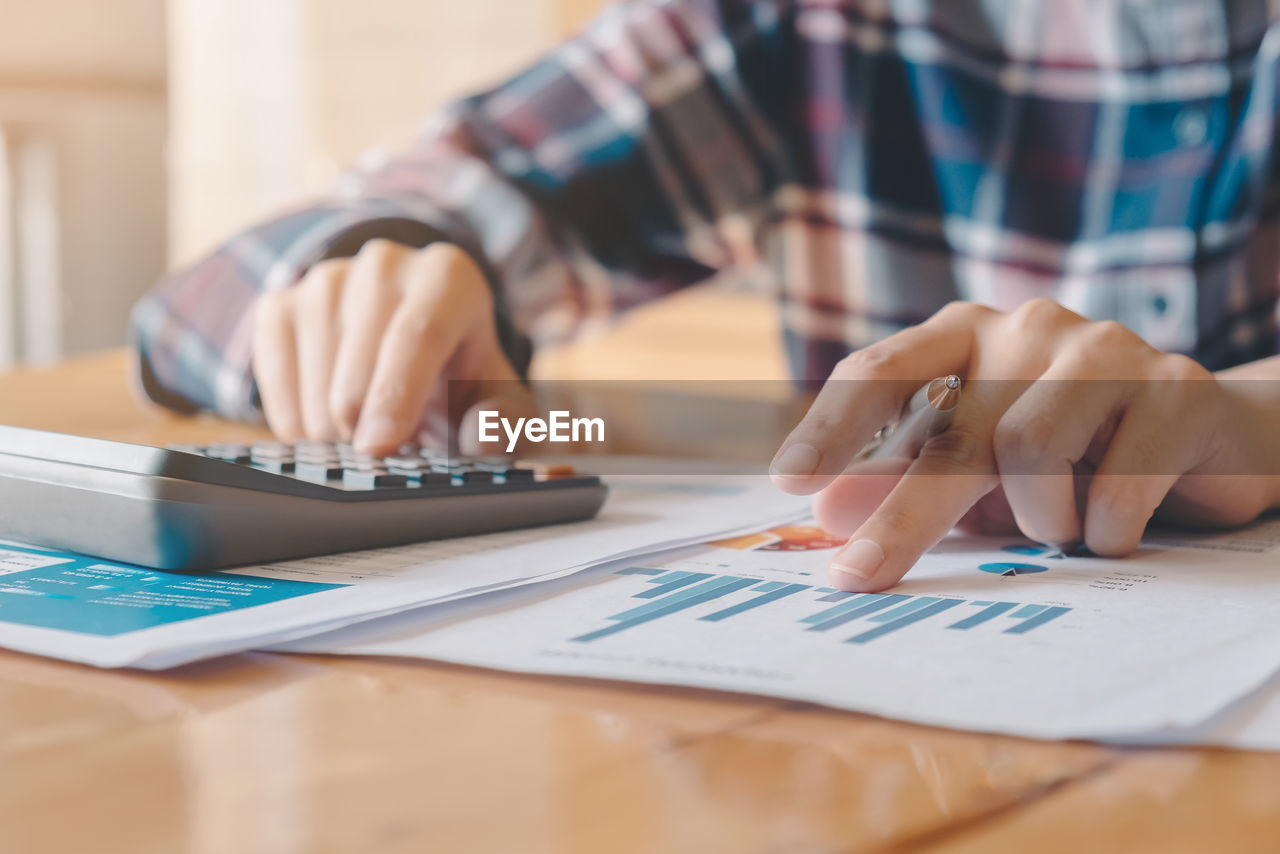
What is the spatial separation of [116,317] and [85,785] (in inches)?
76.1

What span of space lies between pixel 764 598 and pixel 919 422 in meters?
0.10

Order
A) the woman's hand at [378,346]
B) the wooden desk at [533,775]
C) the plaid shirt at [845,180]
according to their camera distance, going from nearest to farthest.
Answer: the wooden desk at [533,775] < the woman's hand at [378,346] < the plaid shirt at [845,180]

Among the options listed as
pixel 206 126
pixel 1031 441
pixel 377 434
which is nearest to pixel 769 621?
pixel 1031 441

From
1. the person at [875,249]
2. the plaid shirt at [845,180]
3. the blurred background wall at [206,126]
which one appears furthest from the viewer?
the blurred background wall at [206,126]

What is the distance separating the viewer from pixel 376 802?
0.20 metres

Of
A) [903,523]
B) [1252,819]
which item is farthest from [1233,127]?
[1252,819]

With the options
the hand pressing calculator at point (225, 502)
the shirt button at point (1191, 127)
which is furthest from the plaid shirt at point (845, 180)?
the hand pressing calculator at point (225, 502)

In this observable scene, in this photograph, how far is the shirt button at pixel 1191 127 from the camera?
33.4 inches

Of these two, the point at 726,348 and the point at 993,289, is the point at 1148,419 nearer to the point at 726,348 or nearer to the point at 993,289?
the point at 993,289

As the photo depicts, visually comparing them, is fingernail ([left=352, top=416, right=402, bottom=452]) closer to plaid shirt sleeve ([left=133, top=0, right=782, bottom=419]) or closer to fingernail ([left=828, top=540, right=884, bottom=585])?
fingernail ([left=828, top=540, right=884, bottom=585])

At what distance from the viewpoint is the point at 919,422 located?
1.29 ft

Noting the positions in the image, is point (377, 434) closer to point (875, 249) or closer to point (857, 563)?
point (857, 563)

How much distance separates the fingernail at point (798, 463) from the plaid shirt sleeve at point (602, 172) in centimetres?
52

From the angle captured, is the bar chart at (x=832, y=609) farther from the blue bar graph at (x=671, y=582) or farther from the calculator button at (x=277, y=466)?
the calculator button at (x=277, y=466)
